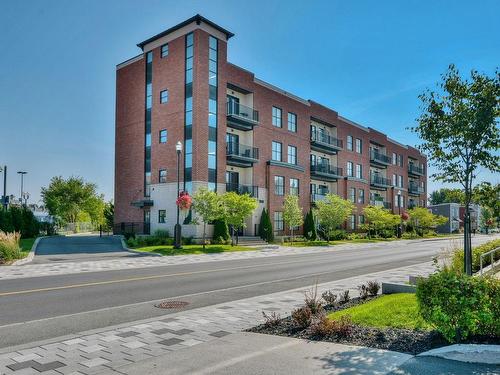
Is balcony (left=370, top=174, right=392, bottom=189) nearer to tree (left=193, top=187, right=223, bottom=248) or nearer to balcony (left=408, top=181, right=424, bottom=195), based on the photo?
balcony (left=408, top=181, right=424, bottom=195)

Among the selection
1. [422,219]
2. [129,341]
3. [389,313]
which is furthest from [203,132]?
[422,219]

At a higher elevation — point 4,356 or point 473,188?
point 473,188

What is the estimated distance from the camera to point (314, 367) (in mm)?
5328

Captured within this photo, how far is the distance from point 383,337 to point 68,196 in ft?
206

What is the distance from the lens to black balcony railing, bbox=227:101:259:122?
38.4 meters

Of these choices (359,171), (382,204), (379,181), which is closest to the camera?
(359,171)

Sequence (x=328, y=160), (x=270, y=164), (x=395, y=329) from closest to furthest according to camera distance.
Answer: (x=395, y=329) → (x=270, y=164) → (x=328, y=160)

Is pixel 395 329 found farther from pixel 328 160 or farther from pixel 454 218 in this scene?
pixel 454 218

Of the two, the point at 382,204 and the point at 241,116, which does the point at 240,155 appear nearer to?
the point at 241,116

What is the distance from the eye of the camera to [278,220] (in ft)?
142

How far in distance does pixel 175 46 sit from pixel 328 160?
2509cm

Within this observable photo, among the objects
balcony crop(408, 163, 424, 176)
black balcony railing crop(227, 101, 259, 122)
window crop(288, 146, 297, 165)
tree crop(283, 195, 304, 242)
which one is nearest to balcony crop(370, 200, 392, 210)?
balcony crop(408, 163, 424, 176)

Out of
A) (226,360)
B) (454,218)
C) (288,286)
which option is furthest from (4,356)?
(454,218)

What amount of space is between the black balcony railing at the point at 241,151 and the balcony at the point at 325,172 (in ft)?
36.0
